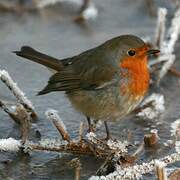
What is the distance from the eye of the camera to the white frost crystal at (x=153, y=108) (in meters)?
5.11

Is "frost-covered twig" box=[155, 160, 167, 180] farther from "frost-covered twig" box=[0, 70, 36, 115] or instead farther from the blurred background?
"frost-covered twig" box=[0, 70, 36, 115]

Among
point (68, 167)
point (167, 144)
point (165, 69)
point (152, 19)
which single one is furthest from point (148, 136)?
point (152, 19)

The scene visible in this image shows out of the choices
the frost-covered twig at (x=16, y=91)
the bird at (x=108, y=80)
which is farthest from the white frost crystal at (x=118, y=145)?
the frost-covered twig at (x=16, y=91)

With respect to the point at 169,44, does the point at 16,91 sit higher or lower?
lower

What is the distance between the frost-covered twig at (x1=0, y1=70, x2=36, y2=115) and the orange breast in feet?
2.25

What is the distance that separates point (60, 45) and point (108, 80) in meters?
1.53

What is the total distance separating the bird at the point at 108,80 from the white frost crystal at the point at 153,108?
0.21 m

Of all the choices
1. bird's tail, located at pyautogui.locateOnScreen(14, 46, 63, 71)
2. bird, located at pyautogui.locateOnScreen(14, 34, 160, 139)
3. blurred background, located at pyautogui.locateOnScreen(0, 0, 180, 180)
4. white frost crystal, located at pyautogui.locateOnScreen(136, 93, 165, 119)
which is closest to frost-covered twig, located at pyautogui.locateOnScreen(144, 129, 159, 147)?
blurred background, located at pyautogui.locateOnScreen(0, 0, 180, 180)

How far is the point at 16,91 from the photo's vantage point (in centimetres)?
473

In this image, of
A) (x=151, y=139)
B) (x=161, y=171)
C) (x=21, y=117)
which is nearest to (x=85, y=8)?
(x=21, y=117)

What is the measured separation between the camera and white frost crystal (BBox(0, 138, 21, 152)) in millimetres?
4145

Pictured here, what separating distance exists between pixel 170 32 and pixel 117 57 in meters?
1.19

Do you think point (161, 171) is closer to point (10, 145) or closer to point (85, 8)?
point (10, 145)

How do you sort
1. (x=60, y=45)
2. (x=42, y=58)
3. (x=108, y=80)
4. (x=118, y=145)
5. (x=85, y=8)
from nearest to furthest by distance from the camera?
(x=118, y=145), (x=108, y=80), (x=42, y=58), (x=60, y=45), (x=85, y=8)
